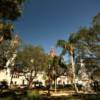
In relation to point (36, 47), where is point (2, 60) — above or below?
below

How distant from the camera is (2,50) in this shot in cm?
5694

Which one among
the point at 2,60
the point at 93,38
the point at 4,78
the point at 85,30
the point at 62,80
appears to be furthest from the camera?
the point at 62,80

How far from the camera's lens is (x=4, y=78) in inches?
4013

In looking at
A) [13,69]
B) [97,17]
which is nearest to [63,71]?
[13,69]

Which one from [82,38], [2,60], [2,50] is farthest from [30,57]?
[82,38]

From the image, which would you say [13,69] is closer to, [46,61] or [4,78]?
[46,61]

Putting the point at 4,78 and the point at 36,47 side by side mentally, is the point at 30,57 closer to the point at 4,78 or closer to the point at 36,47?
the point at 36,47

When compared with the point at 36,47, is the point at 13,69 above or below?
below

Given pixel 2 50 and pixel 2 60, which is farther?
pixel 2 50

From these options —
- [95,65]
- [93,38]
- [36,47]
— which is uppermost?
[36,47]

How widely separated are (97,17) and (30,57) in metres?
39.8

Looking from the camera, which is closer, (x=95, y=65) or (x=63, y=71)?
(x=95, y=65)

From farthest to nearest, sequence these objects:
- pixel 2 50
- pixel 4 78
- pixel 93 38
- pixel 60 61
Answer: pixel 4 78 < pixel 60 61 < pixel 2 50 < pixel 93 38

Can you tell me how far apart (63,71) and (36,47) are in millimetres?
11546
